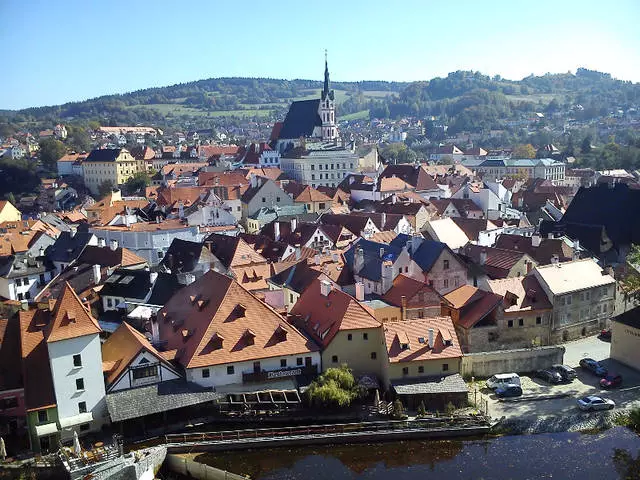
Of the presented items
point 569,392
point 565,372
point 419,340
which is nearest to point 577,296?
→ point 565,372

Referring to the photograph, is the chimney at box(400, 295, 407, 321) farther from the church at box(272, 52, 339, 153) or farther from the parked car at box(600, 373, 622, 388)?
the church at box(272, 52, 339, 153)

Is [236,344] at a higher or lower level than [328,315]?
lower

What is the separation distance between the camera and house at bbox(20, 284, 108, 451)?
2844 cm

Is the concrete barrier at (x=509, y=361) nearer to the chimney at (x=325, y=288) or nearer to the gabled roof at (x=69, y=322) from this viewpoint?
the chimney at (x=325, y=288)

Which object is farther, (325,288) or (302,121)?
(302,121)

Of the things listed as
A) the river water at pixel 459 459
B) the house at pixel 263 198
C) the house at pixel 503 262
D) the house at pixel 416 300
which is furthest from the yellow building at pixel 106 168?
the river water at pixel 459 459

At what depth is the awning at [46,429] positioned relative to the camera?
28109 millimetres

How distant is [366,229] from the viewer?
6288 cm

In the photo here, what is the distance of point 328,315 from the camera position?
35.1 metres

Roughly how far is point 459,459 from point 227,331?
12772 mm

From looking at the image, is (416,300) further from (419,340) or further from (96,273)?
(96,273)

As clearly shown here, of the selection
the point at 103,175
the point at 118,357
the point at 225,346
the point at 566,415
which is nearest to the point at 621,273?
the point at 566,415

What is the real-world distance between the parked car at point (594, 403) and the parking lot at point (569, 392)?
1.44 ft

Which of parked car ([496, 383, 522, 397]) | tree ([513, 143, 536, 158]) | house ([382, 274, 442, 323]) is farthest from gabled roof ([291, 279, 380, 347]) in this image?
tree ([513, 143, 536, 158])
